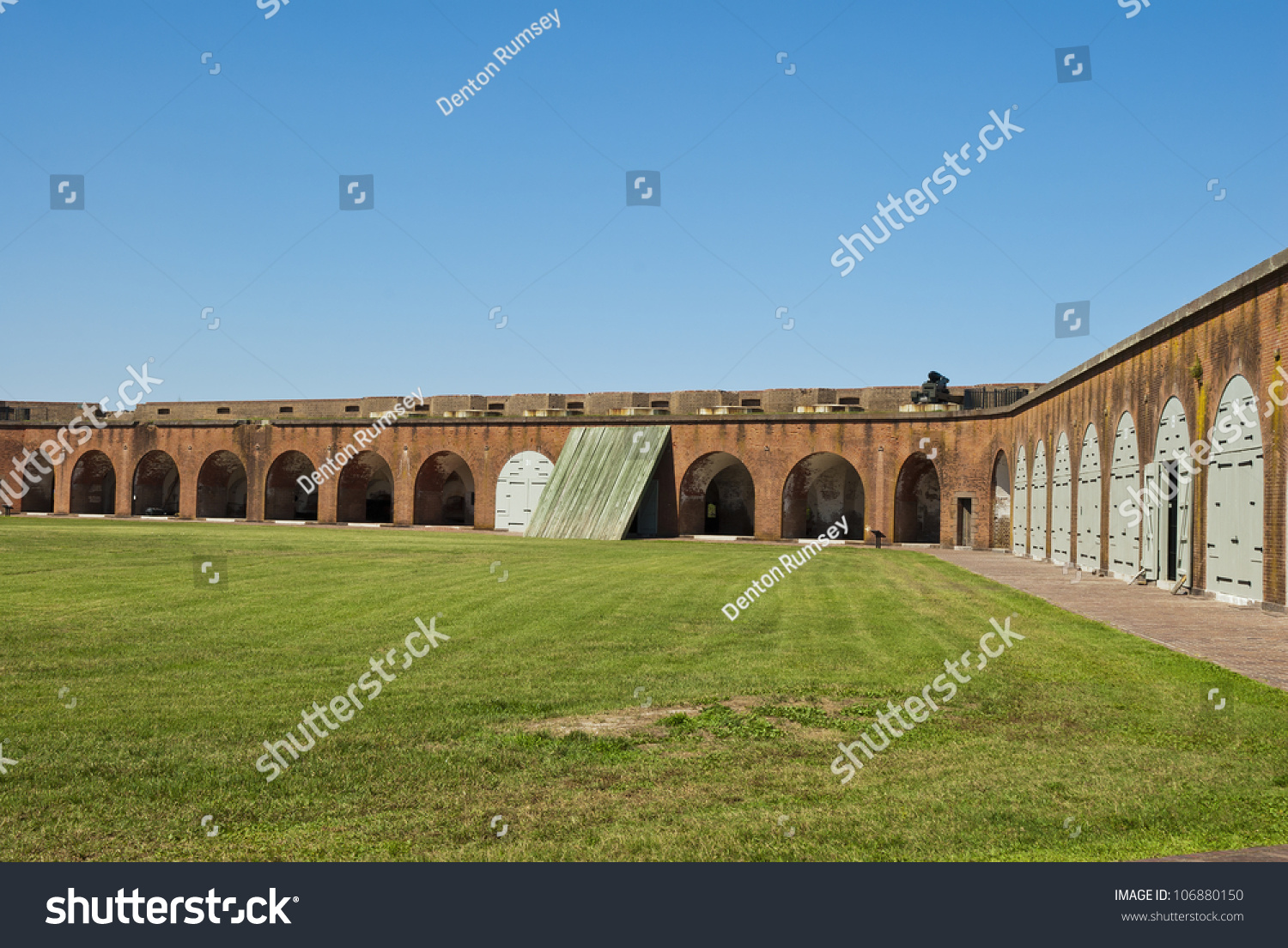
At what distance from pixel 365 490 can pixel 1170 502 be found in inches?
1363

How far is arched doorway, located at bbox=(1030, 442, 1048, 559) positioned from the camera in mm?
28011

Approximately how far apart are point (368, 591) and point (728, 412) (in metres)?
25.8

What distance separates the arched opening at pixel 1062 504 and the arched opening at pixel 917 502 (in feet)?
30.7

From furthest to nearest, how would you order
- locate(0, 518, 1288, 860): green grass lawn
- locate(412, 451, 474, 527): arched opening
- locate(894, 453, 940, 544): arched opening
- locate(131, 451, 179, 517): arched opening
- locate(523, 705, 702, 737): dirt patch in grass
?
locate(131, 451, 179, 517): arched opening, locate(412, 451, 474, 527): arched opening, locate(894, 453, 940, 544): arched opening, locate(523, 705, 702, 737): dirt patch in grass, locate(0, 518, 1288, 860): green grass lawn

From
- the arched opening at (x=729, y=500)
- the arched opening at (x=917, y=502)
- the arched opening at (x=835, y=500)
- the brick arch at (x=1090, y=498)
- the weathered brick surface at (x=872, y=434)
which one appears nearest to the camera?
the weathered brick surface at (x=872, y=434)

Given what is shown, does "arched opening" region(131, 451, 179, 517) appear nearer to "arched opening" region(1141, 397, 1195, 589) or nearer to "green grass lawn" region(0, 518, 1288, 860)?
"green grass lawn" region(0, 518, 1288, 860)

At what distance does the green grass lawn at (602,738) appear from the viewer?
14.9ft

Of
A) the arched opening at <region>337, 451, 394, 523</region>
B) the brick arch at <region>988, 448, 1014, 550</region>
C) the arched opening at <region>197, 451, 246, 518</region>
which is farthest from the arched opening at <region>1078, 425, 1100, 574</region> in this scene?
the arched opening at <region>197, 451, 246, 518</region>

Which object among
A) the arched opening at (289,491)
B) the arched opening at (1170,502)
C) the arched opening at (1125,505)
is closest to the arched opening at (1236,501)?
the arched opening at (1170,502)

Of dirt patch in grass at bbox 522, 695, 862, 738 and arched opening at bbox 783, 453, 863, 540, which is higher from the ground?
arched opening at bbox 783, 453, 863, 540

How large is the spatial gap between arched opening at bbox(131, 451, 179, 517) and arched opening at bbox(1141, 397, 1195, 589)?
41268mm

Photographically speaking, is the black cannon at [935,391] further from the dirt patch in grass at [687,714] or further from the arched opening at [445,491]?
the dirt patch in grass at [687,714]
